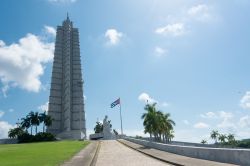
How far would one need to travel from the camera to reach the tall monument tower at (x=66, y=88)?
146 metres

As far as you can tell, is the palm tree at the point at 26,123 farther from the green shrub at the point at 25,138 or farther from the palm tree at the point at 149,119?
the palm tree at the point at 149,119

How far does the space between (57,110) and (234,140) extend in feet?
262

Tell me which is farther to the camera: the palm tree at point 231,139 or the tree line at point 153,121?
the palm tree at point 231,139

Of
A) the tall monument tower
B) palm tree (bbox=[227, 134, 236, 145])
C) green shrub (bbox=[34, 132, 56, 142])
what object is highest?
the tall monument tower

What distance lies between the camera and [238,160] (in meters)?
14.8

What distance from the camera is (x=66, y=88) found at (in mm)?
149625

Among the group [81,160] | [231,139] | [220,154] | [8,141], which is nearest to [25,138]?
[8,141]

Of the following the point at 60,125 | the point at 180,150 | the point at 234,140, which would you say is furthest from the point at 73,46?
the point at 180,150

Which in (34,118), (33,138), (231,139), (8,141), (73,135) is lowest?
(231,139)

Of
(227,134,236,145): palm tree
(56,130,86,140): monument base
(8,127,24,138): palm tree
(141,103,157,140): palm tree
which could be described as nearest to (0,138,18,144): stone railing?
(8,127,24,138): palm tree

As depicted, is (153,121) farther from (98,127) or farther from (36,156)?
(98,127)

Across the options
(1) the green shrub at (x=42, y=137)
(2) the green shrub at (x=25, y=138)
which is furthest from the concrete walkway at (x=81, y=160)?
(1) the green shrub at (x=42, y=137)

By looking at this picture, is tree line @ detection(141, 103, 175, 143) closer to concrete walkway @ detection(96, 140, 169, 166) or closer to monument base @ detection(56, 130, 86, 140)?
concrete walkway @ detection(96, 140, 169, 166)

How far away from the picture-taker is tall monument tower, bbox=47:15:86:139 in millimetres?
145625
